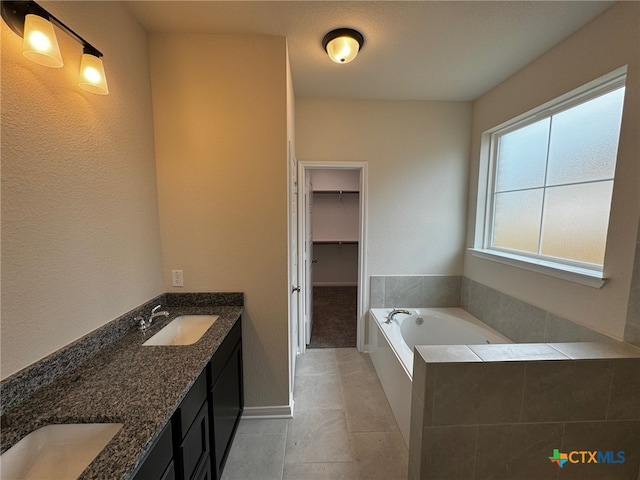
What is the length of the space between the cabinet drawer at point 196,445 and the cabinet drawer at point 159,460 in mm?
94

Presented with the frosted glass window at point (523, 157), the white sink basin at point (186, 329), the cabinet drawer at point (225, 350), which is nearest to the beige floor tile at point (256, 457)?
the cabinet drawer at point (225, 350)

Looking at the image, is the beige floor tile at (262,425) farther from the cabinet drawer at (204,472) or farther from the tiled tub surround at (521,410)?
the tiled tub surround at (521,410)

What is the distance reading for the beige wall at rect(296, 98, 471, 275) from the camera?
2.59m

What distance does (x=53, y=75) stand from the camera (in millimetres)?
1027

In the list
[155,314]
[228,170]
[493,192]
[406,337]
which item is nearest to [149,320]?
[155,314]

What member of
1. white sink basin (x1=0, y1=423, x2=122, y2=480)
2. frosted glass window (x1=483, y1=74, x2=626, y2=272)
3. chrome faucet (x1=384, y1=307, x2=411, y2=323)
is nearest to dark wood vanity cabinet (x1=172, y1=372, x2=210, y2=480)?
white sink basin (x1=0, y1=423, x2=122, y2=480)

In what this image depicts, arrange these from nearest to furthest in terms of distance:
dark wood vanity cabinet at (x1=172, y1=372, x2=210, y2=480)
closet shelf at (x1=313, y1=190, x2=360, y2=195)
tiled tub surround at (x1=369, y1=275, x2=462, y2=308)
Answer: dark wood vanity cabinet at (x1=172, y1=372, x2=210, y2=480)
tiled tub surround at (x1=369, y1=275, x2=462, y2=308)
closet shelf at (x1=313, y1=190, x2=360, y2=195)

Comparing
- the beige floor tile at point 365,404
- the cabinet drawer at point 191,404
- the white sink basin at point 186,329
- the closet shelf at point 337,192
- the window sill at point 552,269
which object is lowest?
the beige floor tile at point 365,404

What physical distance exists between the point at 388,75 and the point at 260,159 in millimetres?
1316

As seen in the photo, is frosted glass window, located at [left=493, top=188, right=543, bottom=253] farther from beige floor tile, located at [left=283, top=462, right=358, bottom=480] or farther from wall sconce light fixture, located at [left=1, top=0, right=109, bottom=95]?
wall sconce light fixture, located at [left=1, top=0, right=109, bottom=95]

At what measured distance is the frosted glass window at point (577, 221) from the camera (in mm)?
1551

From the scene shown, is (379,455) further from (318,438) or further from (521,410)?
(521,410)

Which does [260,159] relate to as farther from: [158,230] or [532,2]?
[532,2]

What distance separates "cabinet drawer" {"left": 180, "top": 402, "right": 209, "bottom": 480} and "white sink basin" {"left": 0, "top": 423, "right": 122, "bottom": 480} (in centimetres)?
28
